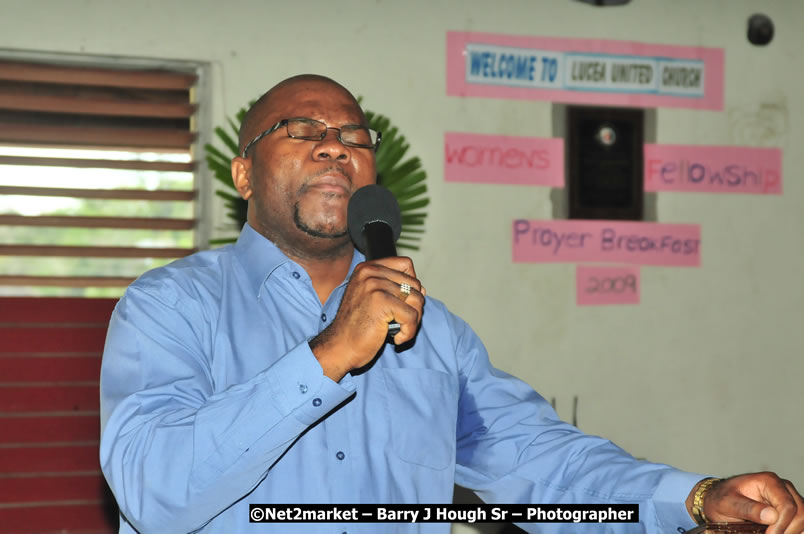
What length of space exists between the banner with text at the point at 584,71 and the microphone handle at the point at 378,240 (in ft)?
5.96

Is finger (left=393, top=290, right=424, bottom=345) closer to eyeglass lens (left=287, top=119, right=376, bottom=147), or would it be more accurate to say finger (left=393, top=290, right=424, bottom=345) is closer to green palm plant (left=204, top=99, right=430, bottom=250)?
eyeglass lens (left=287, top=119, right=376, bottom=147)

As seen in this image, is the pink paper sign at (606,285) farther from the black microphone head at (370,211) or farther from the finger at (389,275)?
the finger at (389,275)

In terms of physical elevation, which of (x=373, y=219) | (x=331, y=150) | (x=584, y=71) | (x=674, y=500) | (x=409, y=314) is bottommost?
(x=674, y=500)

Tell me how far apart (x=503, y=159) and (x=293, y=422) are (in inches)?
82.4

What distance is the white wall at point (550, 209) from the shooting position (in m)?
2.87

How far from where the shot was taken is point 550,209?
10.2ft

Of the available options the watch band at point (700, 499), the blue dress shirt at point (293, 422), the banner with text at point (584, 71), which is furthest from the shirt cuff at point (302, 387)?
the banner with text at point (584, 71)

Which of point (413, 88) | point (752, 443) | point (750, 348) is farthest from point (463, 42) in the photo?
point (752, 443)

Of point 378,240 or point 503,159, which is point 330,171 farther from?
point 503,159

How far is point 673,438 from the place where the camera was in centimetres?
316

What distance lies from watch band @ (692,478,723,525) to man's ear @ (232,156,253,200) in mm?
911

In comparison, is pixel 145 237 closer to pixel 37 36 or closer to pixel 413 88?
pixel 37 36

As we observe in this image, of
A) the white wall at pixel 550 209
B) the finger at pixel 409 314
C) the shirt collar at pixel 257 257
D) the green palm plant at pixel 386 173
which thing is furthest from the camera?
the white wall at pixel 550 209

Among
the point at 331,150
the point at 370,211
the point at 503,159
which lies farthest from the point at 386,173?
the point at 370,211
